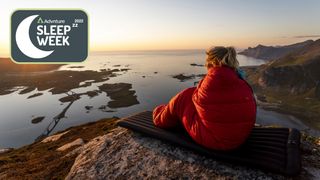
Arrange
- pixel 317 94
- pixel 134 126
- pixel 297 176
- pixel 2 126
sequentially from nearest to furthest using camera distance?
pixel 297 176
pixel 134 126
pixel 2 126
pixel 317 94

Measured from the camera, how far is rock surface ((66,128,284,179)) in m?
8.05

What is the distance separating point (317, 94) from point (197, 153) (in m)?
187

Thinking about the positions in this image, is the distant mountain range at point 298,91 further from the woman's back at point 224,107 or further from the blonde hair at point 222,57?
the blonde hair at point 222,57

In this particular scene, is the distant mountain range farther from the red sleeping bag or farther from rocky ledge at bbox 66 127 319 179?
the red sleeping bag

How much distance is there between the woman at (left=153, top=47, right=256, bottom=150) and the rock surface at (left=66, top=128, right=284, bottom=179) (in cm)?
76

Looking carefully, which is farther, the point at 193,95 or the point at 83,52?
the point at 83,52

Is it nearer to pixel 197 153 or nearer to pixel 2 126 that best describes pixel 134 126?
pixel 197 153

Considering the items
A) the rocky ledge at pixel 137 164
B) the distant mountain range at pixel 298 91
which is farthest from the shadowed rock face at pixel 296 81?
the rocky ledge at pixel 137 164

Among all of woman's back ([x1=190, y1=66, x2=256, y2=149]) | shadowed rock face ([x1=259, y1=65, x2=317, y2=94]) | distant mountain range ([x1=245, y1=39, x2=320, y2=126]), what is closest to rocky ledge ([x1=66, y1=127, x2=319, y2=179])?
woman's back ([x1=190, y1=66, x2=256, y2=149])

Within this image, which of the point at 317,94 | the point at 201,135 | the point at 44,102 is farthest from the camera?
the point at 317,94

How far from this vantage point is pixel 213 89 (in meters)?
7.71

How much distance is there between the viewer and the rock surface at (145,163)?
26.4 feet

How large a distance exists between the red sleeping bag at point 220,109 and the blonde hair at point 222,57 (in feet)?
0.54

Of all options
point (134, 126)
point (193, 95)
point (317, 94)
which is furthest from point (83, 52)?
point (317, 94)
